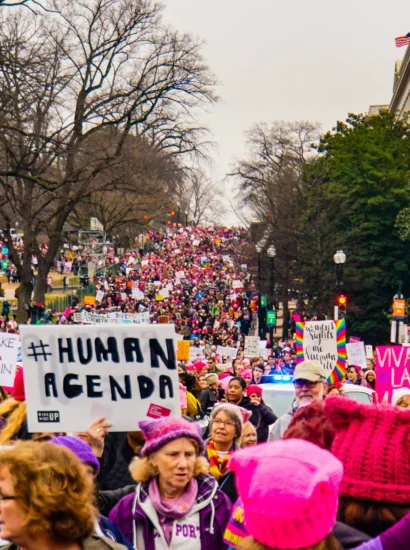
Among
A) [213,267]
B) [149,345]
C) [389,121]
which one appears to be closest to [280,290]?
[389,121]

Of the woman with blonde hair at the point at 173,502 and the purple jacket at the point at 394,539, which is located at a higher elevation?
the purple jacket at the point at 394,539

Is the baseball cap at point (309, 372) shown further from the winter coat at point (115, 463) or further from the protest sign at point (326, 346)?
the protest sign at point (326, 346)

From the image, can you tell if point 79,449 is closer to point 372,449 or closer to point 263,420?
point 372,449

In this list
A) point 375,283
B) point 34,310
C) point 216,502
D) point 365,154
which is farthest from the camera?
point 365,154

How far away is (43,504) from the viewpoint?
338 cm

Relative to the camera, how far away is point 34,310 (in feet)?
137

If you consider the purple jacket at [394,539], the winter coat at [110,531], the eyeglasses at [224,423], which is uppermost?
the purple jacket at [394,539]

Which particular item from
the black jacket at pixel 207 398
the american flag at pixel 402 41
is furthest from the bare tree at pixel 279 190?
the black jacket at pixel 207 398

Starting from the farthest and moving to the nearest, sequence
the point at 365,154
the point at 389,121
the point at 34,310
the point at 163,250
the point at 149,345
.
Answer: the point at 163,250 → the point at 389,121 → the point at 365,154 → the point at 34,310 → the point at 149,345

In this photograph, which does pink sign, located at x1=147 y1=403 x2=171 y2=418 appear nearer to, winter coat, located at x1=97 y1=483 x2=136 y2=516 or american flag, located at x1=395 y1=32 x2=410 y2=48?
winter coat, located at x1=97 y1=483 x2=136 y2=516

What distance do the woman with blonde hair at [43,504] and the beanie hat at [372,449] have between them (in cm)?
81

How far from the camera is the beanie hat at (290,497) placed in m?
2.99

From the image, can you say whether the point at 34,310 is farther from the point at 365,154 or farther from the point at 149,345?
the point at 149,345

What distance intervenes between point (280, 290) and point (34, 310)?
1844 cm
